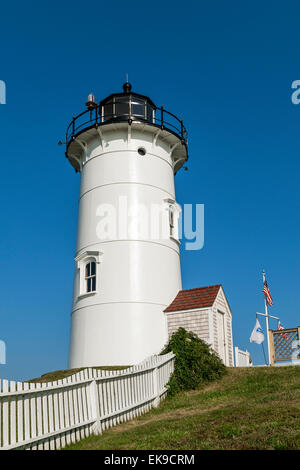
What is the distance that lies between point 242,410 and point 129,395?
326 cm

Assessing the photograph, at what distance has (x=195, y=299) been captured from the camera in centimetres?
1995

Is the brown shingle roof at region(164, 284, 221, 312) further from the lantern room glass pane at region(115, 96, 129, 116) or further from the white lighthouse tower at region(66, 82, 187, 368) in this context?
the lantern room glass pane at region(115, 96, 129, 116)

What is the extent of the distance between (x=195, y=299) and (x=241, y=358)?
12.3 ft

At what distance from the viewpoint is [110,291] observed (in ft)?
65.2

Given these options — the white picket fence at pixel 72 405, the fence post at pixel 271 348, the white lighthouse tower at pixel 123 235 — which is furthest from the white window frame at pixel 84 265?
the fence post at pixel 271 348

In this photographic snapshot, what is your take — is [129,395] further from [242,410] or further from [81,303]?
[81,303]

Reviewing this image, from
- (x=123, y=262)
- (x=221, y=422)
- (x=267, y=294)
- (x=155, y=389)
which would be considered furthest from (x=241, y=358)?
(x=221, y=422)

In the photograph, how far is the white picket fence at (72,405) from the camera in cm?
833

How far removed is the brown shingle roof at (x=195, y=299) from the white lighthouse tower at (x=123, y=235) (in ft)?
1.36

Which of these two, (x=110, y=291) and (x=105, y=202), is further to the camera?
(x=105, y=202)

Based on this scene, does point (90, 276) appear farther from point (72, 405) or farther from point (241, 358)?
point (72, 405)

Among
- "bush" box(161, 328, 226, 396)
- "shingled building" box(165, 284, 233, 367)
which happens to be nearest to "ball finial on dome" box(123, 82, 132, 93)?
"shingled building" box(165, 284, 233, 367)
